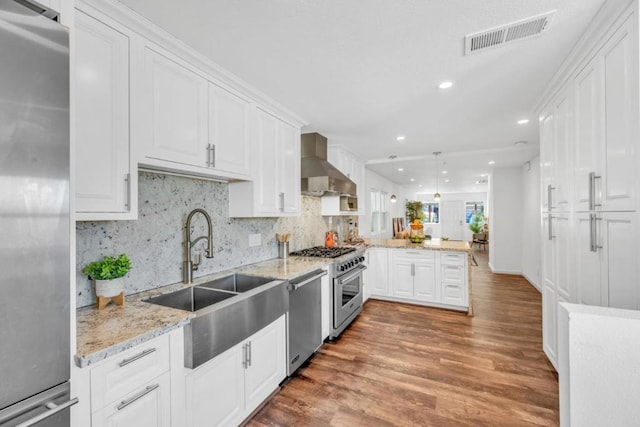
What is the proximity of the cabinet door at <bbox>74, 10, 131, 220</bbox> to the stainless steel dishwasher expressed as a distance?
4.48ft

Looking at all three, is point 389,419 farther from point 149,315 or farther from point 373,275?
point 373,275

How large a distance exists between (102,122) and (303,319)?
2.02m

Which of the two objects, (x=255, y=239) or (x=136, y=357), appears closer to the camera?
(x=136, y=357)

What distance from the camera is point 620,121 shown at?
1.41 metres

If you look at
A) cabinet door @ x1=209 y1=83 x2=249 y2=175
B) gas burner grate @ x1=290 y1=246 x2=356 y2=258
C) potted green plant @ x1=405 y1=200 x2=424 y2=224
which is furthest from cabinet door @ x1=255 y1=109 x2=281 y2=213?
potted green plant @ x1=405 y1=200 x2=424 y2=224

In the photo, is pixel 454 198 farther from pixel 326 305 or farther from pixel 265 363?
pixel 265 363

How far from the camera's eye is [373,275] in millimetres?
4520

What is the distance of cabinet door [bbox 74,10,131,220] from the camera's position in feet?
4.25

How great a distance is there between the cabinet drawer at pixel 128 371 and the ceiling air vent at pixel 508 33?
242 cm

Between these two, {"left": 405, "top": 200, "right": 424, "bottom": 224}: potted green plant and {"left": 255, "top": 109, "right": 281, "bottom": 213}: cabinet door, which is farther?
{"left": 405, "top": 200, "right": 424, "bottom": 224}: potted green plant

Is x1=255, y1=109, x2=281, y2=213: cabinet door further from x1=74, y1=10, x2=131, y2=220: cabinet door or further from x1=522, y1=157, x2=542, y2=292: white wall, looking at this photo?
x1=522, y1=157, x2=542, y2=292: white wall

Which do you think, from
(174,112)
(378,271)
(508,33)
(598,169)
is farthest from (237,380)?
(378,271)

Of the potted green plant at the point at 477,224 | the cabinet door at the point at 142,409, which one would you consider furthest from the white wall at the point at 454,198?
the cabinet door at the point at 142,409

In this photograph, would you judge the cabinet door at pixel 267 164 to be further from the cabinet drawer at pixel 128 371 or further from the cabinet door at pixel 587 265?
the cabinet door at pixel 587 265
